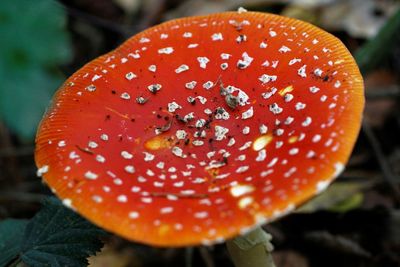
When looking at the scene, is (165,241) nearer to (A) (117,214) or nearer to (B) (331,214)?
(A) (117,214)

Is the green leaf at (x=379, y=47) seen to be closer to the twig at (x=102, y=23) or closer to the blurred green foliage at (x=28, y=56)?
the twig at (x=102, y=23)

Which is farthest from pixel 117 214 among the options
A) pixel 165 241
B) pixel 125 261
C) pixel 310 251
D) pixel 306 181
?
pixel 310 251

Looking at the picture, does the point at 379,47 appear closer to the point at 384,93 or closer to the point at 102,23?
the point at 384,93

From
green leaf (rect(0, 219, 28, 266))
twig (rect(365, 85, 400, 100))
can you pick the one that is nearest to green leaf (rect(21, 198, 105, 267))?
green leaf (rect(0, 219, 28, 266))

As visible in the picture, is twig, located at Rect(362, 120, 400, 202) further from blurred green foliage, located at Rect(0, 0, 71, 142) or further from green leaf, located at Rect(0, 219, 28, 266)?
blurred green foliage, located at Rect(0, 0, 71, 142)

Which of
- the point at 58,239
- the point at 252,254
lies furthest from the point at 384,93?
the point at 58,239

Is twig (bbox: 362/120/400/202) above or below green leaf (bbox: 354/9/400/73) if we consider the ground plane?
below
